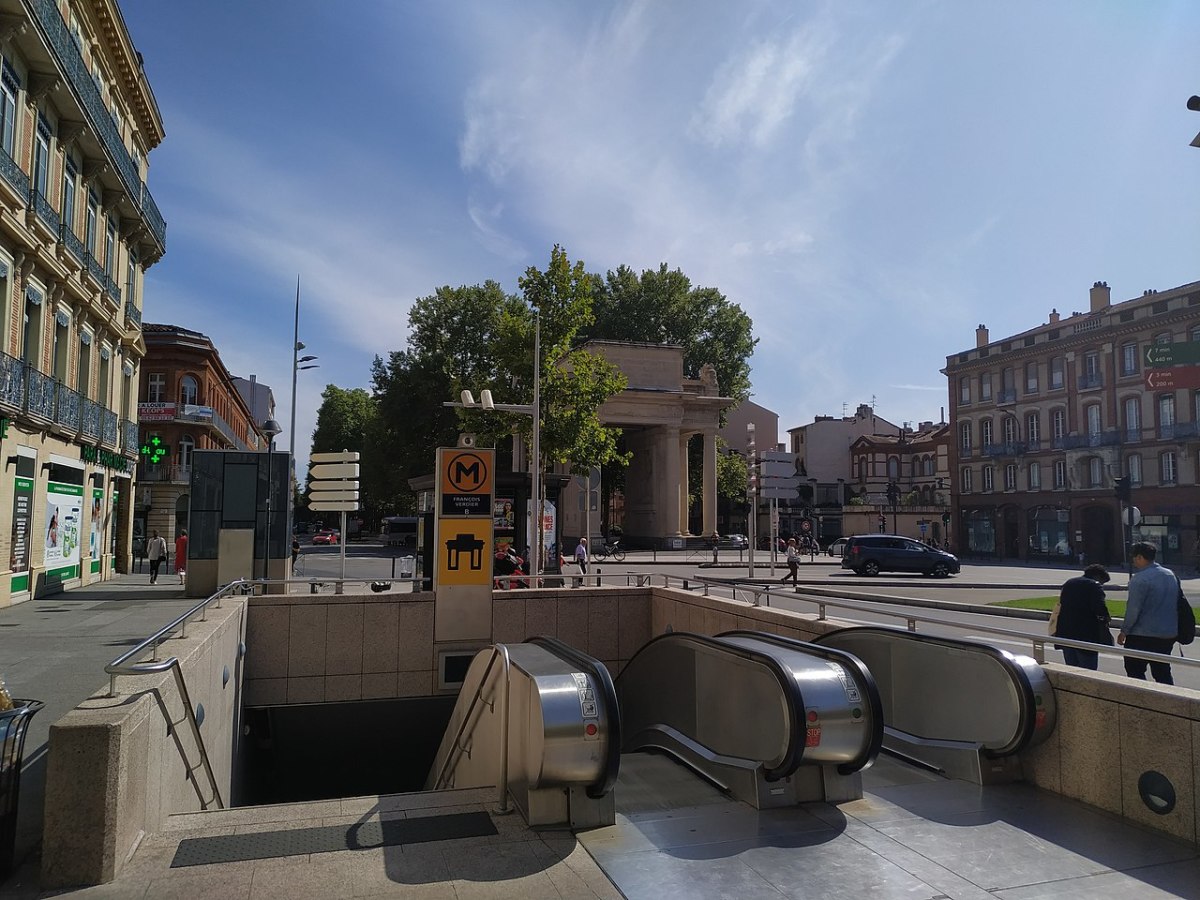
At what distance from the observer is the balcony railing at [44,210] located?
1781cm

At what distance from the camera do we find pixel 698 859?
5.05 metres

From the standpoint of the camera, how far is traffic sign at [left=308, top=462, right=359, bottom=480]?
16969 millimetres

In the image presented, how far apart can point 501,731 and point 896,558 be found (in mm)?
29796

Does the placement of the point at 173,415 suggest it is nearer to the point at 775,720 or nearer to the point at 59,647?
the point at 59,647

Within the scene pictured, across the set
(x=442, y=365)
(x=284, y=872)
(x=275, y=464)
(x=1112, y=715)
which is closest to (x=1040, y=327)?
(x=442, y=365)

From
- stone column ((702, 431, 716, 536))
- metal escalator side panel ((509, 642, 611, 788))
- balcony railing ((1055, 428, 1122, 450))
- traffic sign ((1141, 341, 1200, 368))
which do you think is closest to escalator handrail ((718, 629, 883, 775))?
metal escalator side panel ((509, 642, 611, 788))

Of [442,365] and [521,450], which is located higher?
[442,365]

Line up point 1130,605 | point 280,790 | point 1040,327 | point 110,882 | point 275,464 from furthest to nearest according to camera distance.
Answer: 1. point 1040,327
2. point 275,464
3. point 280,790
4. point 1130,605
5. point 110,882

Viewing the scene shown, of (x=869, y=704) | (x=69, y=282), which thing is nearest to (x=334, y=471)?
(x=69, y=282)

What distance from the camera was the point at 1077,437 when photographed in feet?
167

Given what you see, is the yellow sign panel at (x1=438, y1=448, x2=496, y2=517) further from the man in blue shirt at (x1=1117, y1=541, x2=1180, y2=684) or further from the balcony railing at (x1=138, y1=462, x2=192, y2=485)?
the balcony railing at (x1=138, y1=462, x2=192, y2=485)

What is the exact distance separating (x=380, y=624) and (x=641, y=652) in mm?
5747

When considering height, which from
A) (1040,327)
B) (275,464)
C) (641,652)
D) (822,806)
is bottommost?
(822,806)

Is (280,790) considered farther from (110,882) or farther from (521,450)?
(521,450)
